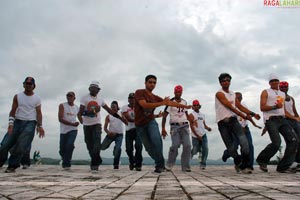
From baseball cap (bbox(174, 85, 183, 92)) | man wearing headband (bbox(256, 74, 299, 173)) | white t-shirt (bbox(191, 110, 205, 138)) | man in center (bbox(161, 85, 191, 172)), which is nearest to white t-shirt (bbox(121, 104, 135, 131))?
man in center (bbox(161, 85, 191, 172))

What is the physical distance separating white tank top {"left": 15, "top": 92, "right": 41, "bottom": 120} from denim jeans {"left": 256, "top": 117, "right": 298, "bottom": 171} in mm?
4963

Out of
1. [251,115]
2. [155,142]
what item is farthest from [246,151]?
[155,142]

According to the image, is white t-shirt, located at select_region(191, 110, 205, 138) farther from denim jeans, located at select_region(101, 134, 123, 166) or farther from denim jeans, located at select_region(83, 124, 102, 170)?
denim jeans, located at select_region(83, 124, 102, 170)

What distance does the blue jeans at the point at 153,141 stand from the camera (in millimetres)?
6699

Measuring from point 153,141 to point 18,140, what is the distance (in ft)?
9.03

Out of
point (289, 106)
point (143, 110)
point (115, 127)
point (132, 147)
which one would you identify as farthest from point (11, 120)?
point (289, 106)

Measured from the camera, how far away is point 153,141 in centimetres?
669

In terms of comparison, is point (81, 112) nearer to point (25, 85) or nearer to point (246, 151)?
point (25, 85)

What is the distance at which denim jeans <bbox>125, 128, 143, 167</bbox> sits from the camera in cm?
948

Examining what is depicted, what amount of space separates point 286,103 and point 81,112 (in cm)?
484

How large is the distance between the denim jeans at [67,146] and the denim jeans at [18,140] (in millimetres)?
1959

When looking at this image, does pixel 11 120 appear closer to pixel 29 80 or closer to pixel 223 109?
pixel 29 80

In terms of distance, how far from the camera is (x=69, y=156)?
358 inches

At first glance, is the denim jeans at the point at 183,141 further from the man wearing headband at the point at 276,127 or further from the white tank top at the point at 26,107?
the white tank top at the point at 26,107
